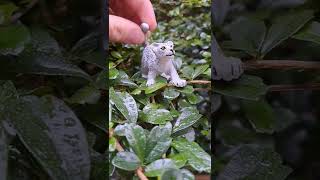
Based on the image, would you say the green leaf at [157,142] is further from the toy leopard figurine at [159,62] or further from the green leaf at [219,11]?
the green leaf at [219,11]

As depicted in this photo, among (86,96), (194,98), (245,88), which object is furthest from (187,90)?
(86,96)

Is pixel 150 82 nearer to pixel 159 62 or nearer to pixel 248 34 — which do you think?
pixel 159 62

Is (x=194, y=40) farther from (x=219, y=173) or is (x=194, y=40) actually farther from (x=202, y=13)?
(x=219, y=173)

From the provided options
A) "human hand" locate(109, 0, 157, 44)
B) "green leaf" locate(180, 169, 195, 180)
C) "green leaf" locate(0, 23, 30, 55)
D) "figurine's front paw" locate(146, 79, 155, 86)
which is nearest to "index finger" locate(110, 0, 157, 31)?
"human hand" locate(109, 0, 157, 44)

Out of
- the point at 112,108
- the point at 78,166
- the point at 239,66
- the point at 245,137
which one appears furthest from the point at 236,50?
the point at 78,166

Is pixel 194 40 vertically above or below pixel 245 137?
above
